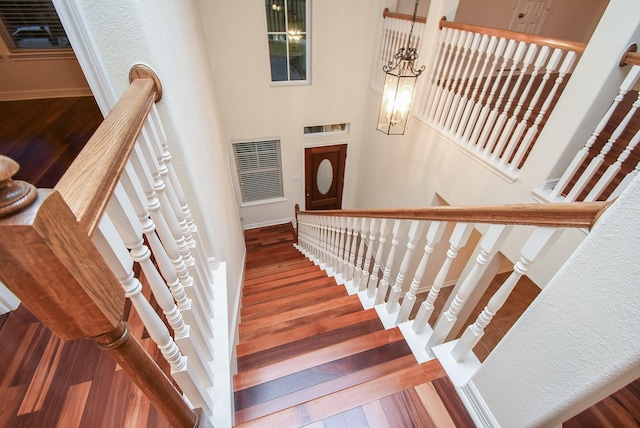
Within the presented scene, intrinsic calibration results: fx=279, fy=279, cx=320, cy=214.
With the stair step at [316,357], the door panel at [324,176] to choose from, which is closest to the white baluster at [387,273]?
the stair step at [316,357]

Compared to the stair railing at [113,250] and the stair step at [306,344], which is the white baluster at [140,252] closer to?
the stair railing at [113,250]

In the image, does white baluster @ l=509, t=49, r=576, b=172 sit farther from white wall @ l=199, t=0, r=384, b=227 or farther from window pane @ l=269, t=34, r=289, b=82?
window pane @ l=269, t=34, r=289, b=82

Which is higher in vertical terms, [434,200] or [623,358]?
[623,358]

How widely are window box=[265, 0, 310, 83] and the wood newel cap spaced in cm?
456

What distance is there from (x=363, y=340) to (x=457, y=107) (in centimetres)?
252

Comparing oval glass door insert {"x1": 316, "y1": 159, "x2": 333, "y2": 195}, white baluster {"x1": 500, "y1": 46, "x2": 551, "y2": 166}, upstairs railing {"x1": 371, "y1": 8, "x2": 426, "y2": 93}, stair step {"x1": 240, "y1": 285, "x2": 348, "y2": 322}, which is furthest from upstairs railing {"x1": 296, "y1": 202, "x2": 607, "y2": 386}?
oval glass door insert {"x1": 316, "y1": 159, "x2": 333, "y2": 195}

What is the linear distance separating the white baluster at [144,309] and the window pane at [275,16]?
4464 millimetres

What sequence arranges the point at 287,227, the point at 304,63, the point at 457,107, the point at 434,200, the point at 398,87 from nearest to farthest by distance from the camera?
1. the point at 398,87
2. the point at 457,107
3. the point at 434,200
4. the point at 304,63
5. the point at 287,227

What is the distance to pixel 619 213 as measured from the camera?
58cm

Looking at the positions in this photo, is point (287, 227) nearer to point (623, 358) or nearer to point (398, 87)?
point (398, 87)

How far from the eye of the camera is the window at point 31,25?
338 cm

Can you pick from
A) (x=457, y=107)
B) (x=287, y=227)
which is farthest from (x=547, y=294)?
(x=287, y=227)

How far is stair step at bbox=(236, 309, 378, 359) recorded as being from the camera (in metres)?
1.59

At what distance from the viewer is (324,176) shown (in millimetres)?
5758
